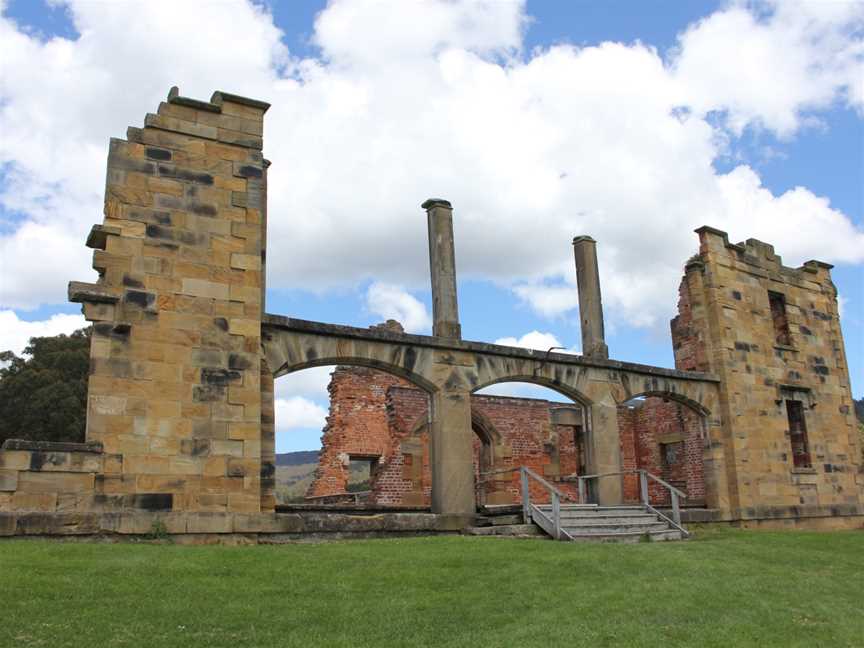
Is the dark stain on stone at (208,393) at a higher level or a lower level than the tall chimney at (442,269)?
lower

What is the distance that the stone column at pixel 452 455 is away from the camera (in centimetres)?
1409

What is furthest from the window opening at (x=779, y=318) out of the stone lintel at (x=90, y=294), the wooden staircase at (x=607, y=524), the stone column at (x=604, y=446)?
the stone lintel at (x=90, y=294)

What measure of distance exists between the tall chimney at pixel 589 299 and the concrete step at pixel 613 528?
3634 mm

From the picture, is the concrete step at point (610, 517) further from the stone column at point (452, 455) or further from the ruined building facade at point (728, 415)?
the ruined building facade at point (728, 415)

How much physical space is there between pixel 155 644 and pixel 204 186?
8.06 meters

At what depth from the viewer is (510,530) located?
13219 millimetres

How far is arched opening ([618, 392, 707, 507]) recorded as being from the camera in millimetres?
23297

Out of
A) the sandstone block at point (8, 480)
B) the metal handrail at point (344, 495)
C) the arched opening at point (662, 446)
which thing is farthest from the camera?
the arched opening at point (662, 446)

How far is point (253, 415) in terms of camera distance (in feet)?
39.6

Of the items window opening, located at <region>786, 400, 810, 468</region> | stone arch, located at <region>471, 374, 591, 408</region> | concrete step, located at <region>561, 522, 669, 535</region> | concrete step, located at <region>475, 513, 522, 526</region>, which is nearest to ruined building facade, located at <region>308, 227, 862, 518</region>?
window opening, located at <region>786, 400, 810, 468</region>

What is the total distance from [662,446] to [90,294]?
1834 centimetres

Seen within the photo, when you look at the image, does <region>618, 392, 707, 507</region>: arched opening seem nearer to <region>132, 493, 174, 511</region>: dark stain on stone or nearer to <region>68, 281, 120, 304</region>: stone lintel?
<region>132, 493, 174, 511</region>: dark stain on stone

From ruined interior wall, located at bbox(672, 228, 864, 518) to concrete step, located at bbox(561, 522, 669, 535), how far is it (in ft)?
13.8

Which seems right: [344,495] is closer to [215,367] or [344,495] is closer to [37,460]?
[215,367]
